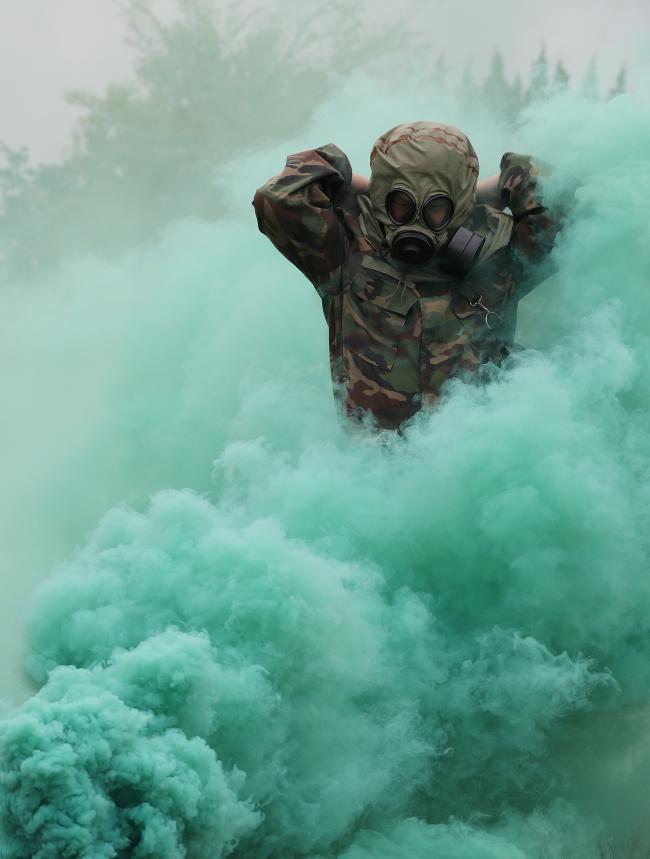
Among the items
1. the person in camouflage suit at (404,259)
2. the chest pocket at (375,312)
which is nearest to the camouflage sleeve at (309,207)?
the person in camouflage suit at (404,259)

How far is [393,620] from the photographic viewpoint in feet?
19.5

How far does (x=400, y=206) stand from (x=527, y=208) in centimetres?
57

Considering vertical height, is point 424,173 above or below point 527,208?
below

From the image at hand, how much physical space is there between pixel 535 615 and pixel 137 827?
1.98 m

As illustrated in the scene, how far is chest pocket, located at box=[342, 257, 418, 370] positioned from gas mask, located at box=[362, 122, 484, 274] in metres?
0.16

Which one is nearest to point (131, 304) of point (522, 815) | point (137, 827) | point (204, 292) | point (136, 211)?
point (204, 292)

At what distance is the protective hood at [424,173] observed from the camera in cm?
658

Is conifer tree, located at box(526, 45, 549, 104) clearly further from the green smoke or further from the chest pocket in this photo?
the chest pocket

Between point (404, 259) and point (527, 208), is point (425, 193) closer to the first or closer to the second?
point (404, 259)

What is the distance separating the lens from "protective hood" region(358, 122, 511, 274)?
259 inches

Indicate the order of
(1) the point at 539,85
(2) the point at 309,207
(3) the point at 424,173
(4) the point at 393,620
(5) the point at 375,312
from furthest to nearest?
(1) the point at 539,85
(5) the point at 375,312
(2) the point at 309,207
(3) the point at 424,173
(4) the point at 393,620

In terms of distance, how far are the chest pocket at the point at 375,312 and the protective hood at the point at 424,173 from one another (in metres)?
0.16

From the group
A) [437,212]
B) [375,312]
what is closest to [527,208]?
[437,212]

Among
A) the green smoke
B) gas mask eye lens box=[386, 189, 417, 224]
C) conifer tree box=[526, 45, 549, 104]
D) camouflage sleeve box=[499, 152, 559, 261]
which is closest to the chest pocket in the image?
gas mask eye lens box=[386, 189, 417, 224]
